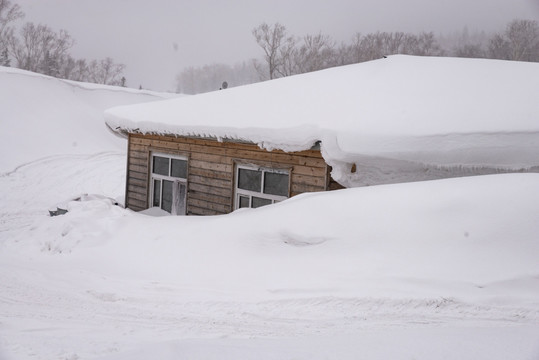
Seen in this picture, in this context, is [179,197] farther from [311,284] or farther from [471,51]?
[471,51]

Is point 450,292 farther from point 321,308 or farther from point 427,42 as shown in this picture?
point 427,42

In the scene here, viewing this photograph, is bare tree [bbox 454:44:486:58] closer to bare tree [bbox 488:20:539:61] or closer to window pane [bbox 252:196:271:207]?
bare tree [bbox 488:20:539:61]

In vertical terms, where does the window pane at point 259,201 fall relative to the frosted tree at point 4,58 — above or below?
below

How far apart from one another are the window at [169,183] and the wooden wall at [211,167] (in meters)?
0.19

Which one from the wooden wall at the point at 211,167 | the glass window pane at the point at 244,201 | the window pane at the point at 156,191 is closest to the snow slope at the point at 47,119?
the wooden wall at the point at 211,167

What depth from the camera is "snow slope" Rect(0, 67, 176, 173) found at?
24.2 meters

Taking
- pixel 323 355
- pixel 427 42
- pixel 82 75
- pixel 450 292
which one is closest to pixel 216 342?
pixel 323 355

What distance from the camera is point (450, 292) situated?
5.08 meters

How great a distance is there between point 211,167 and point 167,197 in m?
1.98

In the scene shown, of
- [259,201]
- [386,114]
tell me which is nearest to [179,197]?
[259,201]

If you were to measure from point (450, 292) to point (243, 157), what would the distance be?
18.7 feet

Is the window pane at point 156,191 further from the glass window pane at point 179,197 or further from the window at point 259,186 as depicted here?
the window at point 259,186

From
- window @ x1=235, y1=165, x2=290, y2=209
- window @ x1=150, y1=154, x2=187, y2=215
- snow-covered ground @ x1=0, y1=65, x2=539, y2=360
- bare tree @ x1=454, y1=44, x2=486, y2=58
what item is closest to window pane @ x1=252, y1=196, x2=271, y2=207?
window @ x1=235, y1=165, x2=290, y2=209

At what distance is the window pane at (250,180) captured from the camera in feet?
31.7
